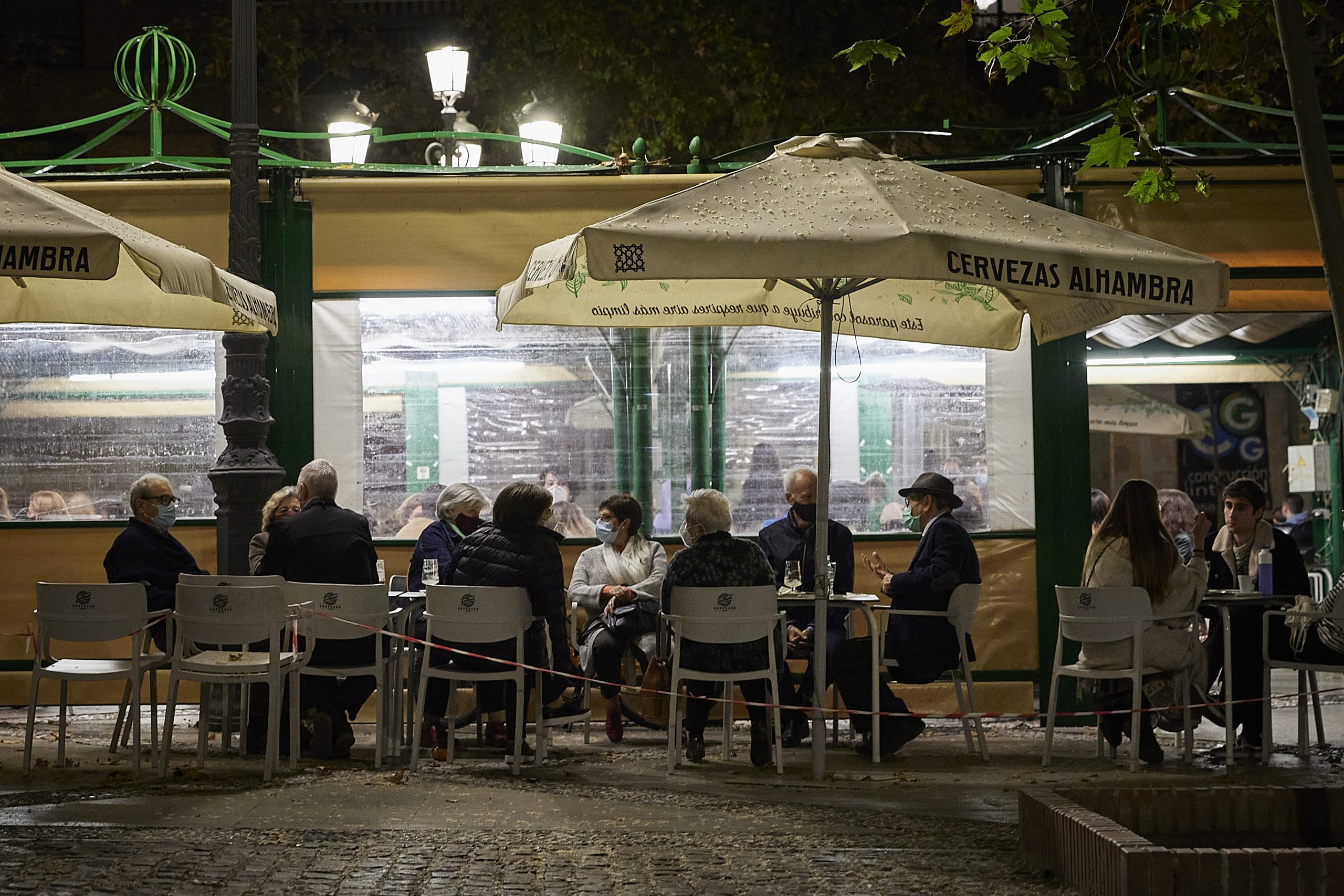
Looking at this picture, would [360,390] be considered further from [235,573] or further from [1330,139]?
[1330,139]

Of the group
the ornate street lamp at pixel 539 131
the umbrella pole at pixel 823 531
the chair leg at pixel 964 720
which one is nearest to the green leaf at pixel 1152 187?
the umbrella pole at pixel 823 531

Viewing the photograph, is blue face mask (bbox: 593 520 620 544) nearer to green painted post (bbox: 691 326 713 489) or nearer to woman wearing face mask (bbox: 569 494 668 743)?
woman wearing face mask (bbox: 569 494 668 743)

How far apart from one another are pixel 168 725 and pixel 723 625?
2.82 m

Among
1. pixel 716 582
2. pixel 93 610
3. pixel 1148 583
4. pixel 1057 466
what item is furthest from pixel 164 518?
pixel 1057 466

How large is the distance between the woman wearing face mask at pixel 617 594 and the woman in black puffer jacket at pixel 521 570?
0.91m

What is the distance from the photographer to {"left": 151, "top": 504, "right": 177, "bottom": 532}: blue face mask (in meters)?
8.81

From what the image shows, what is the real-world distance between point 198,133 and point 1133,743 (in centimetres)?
2305

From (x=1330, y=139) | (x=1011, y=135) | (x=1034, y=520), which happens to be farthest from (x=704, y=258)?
(x=1330, y=139)

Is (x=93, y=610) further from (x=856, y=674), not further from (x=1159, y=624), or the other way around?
(x=1159, y=624)

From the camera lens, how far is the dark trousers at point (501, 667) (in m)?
7.88

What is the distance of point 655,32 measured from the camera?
19688 millimetres

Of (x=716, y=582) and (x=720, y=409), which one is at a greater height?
(x=720, y=409)

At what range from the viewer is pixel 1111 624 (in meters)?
7.90

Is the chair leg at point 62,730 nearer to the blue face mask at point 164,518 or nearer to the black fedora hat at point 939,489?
the blue face mask at point 164,518
